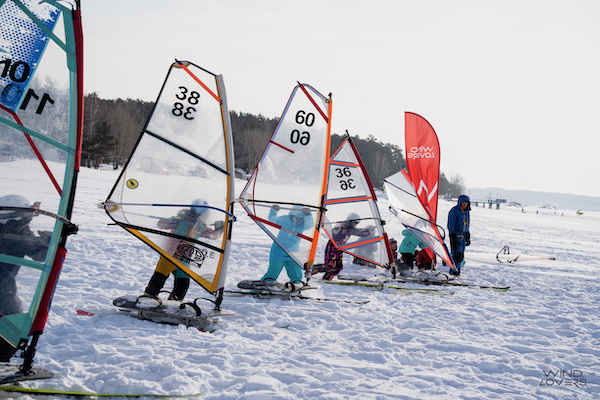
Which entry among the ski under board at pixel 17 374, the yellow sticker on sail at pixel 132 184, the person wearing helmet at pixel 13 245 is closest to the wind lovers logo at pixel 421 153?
the yellow sticker on sail at pixel 132 184

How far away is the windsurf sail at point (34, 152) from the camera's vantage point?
259 centimetres

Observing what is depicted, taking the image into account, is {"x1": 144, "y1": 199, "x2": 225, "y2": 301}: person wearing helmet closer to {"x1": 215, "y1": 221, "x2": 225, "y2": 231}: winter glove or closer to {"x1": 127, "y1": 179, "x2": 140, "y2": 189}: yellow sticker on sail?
{"x1": 215, "y1": 221, "x2": 225, "y2": 231}: winter glove

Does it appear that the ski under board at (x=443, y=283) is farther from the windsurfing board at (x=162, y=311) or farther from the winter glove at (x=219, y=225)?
the windsurfing board at (x=162, y=311)

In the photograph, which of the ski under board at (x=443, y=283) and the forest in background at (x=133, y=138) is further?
the forest in background at (x=133, y=138)

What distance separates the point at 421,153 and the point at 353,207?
255 centimetres

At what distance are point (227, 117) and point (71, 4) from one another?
2.01 meters

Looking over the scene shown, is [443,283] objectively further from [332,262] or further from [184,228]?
[184,228]

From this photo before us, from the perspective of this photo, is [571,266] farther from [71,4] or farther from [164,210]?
[71,4]

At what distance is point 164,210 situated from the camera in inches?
175

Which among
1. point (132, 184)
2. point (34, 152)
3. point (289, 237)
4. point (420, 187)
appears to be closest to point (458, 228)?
point (420, 187)

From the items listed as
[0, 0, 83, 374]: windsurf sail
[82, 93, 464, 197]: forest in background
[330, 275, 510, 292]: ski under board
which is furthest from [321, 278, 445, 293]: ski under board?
[82, 93, 464, 197]: forest in background

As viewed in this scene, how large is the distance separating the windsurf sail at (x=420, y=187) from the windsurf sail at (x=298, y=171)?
8.62 feet

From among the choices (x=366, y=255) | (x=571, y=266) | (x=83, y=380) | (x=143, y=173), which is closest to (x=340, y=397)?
(x=83, y=380)

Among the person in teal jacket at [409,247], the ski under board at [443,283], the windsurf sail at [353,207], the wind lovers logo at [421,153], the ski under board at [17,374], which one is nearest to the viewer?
the ski under board at [17,374]
